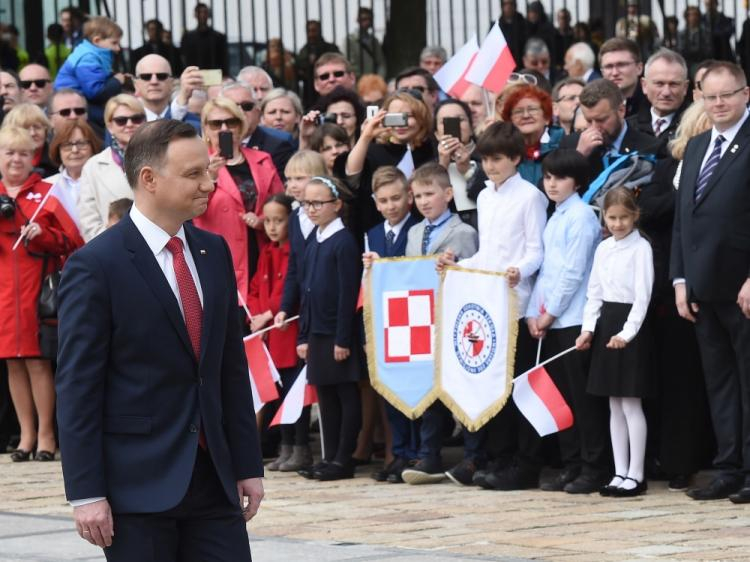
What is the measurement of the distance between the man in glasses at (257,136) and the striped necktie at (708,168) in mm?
3383

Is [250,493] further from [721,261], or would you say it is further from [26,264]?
[26,264]

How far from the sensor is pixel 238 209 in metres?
10.6

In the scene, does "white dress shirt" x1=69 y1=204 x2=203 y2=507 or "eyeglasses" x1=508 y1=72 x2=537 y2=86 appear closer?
"white dress shirt" x1=69 y1=204 x2=203 y2=507

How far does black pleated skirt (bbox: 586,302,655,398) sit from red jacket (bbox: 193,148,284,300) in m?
2.49

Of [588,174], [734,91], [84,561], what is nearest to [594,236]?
[588,174]

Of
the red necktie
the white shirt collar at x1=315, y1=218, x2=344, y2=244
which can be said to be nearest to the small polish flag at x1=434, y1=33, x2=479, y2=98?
the white shirt collar at x1=315, y1=218, x2=344, y2=244

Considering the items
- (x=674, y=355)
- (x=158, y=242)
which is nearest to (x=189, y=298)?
(x=158, y=242)

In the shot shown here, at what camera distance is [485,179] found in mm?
9969

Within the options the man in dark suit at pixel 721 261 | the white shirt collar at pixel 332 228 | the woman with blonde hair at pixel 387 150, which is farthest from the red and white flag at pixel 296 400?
the man in dark suit at pixel 721 261

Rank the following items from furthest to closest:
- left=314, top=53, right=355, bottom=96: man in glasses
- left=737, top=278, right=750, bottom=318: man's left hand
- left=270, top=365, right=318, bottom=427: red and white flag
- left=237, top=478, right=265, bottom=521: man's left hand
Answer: left=314, top=53, right=355, bottom=96: man in glasses → left=270, top=365, right=318, bottom=427: red and white flag → left=737, top=278, right=750, bottom=318: man's left hand → left=237, top=478, right=265, bottom=521: man's left hand

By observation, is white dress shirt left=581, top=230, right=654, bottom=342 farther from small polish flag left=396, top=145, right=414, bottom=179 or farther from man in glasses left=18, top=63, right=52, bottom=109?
man in glasses left=18, top=63, right=52, bottom=109

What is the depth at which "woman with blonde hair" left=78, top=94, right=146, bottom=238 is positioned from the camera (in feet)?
35.9

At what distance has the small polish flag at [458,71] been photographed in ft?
37.5

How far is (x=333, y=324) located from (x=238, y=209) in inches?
43.1
